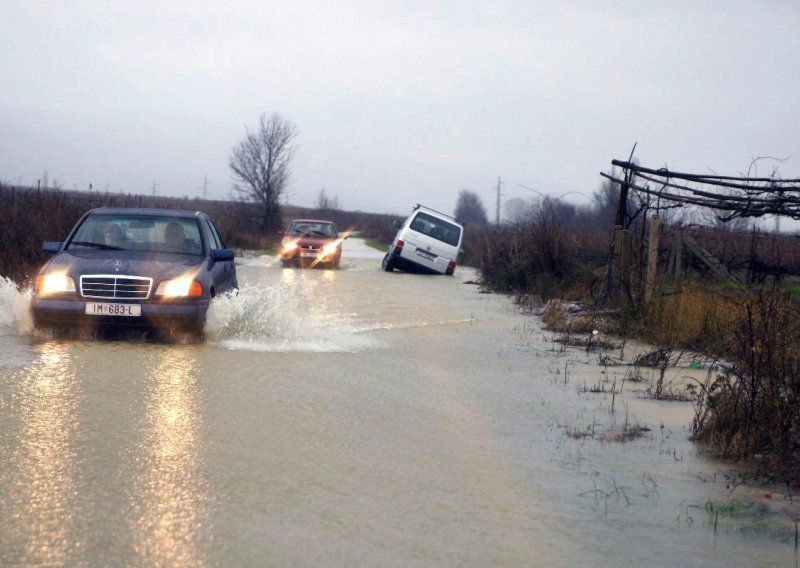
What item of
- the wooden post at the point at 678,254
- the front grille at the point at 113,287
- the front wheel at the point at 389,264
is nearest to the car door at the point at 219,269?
the front grille at the point at 113,287

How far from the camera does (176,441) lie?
6422 mm

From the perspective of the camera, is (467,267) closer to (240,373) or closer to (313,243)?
(313,243)

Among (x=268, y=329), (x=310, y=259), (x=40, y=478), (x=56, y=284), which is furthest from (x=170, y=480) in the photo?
(x=310, y=259)

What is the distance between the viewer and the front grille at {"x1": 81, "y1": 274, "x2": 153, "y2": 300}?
1070 cm

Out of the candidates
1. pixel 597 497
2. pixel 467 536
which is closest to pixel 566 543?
pixel 467 536

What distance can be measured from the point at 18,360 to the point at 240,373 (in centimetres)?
216

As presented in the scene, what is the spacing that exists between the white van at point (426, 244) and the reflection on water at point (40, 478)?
64.5ft

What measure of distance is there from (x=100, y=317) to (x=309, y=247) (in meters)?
19.1

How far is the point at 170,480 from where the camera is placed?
216 inches

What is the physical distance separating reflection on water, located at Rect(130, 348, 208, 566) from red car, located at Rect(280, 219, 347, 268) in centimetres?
2103

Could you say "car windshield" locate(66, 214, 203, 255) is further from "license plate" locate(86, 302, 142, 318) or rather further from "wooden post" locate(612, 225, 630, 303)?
"wooden post" locate(612, 225, 630, 303)

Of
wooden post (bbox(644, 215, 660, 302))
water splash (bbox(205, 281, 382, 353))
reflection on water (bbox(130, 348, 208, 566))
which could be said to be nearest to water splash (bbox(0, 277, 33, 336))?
water splash (bbox(205, 281, 382, 353))

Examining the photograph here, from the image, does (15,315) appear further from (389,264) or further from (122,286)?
(389,264)

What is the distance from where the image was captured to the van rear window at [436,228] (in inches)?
1116
